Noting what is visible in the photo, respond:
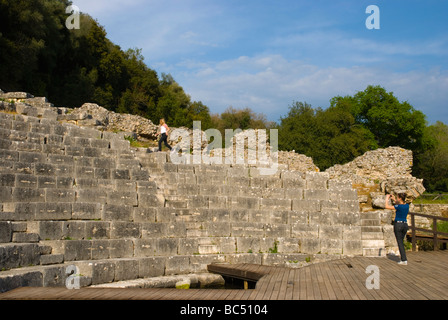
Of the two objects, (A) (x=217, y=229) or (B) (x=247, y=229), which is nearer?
(A) (x=217, y=229)

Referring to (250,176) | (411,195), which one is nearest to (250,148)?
(250,176)

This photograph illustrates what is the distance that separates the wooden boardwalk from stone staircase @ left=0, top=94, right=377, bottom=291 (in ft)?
3.88

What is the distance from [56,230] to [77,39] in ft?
102

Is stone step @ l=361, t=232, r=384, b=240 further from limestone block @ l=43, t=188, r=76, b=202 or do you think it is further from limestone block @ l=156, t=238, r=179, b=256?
limestone block @ l=43, t=188, r=76, b=202

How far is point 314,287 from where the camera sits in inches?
336

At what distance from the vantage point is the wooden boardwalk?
7.39 m

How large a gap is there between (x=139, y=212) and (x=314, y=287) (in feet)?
17.0

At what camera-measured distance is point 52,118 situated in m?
15.3

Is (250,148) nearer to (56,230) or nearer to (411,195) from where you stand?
(411,195)

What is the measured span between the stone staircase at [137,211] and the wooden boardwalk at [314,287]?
1183mm

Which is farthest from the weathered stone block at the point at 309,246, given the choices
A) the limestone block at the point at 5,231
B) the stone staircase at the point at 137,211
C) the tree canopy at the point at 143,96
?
the tree canopy at the point at 143,96

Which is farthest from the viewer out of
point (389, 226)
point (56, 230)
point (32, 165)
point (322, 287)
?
point (389, 226)

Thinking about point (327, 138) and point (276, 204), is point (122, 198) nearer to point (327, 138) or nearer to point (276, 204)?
point (276, 204)

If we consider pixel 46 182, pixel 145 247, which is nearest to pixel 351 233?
pixel 145 247
